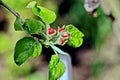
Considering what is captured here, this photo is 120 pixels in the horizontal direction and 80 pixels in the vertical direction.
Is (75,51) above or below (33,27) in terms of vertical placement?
below

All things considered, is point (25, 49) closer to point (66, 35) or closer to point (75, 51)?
point (66, 35)

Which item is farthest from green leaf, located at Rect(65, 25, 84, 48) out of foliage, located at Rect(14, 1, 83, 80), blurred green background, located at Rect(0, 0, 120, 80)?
blurred green background, located at Rect(0, 0, 120, 80)

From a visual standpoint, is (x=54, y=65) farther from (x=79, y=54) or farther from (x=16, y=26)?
(x=79, y=54)

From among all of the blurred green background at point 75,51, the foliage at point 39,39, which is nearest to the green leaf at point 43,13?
the foliage at point 39,39

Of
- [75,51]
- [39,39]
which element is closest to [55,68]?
[39,39]

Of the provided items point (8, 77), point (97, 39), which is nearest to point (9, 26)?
point (8, 77)

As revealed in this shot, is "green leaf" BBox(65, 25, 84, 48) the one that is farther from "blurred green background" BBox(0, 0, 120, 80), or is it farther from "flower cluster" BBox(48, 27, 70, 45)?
"blurred green background" BBox(0, 0, 120, 80)
